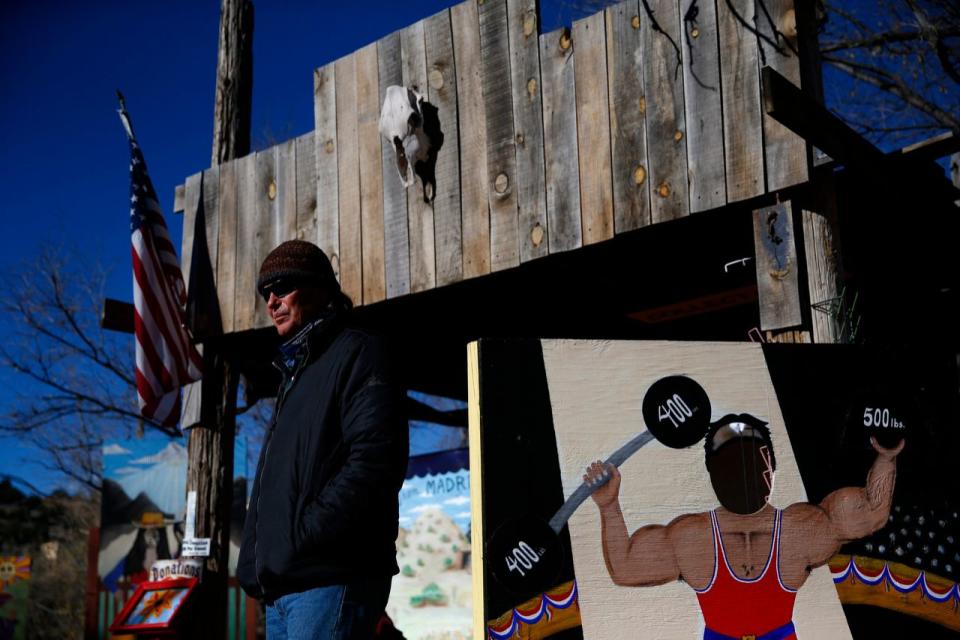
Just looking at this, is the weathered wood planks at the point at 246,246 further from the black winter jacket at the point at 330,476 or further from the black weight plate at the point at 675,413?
the black weight plate at the point at 675,413

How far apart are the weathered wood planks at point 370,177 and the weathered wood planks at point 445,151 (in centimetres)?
45

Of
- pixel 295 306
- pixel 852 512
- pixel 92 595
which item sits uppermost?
pixel 295 306

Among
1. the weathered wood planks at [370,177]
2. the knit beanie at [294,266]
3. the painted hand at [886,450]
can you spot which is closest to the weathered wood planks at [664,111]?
the painted hand at [886,450]

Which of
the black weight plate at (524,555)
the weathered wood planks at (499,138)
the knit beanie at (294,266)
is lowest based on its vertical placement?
the black weight plate at (524,555)

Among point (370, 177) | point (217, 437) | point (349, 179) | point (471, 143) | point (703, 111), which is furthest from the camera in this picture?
point (217, 437)

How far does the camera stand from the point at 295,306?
2.96 m

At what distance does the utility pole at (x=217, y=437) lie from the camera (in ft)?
23.0

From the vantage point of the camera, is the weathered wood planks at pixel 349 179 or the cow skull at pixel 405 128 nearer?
the cow skull at pixel 405 128

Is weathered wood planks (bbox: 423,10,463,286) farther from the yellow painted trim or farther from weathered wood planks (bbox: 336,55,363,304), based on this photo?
the yellow painted trim

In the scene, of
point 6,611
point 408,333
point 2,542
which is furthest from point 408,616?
point 2,542

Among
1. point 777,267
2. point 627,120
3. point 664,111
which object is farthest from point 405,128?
point 777,267

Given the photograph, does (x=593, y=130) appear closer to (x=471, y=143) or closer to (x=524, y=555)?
(x=471, y=143)

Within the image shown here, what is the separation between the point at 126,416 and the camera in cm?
1795

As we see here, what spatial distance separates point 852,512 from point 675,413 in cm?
64
